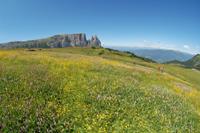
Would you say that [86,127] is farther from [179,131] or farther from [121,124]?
[179,131]

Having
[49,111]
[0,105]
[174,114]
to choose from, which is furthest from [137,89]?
[0,105]

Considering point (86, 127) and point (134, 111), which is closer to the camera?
point (86, 127)

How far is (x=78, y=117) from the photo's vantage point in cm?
1405

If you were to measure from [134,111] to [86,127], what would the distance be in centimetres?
452

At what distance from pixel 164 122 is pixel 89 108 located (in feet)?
15.1

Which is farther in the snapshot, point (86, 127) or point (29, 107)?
point (29, 107)

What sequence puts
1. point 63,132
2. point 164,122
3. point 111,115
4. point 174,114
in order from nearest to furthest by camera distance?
point 63,132 → point 111,115 → point 164,122 → point 174,114

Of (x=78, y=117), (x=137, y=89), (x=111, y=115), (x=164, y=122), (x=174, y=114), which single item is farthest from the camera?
(x=137, y=89)

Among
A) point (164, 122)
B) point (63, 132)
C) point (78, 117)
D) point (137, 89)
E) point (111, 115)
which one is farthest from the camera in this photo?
point (137, 89)

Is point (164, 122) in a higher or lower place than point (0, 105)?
lower

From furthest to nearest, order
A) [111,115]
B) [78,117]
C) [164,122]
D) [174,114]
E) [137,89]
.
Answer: [137,89], [174,114], [164,122], [111,115], [78,117]

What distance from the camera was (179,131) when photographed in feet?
51.1

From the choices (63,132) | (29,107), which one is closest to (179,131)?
(63,132)

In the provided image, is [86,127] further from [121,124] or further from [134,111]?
[134,111]
